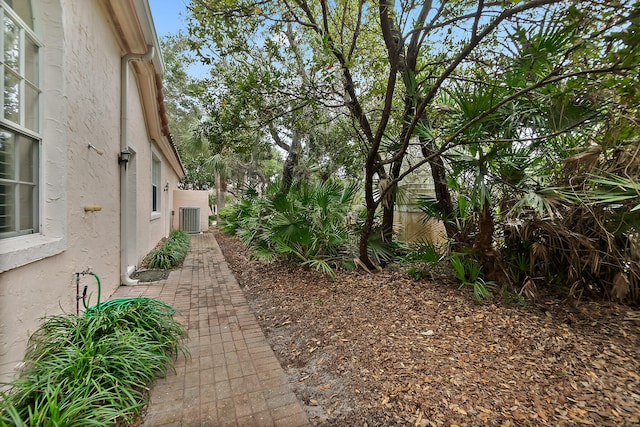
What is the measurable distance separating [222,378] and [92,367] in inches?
36.0

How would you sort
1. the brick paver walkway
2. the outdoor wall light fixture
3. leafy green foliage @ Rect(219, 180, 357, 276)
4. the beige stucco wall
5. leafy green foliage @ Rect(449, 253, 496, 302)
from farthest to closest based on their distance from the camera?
the beige stucco wall < leafy green foliage @ Rect(219, 180, 357, 276) < the outdoor wall light fixture < leafy green foliage @ Rect(449, 253, 496, 302) < the brick paver walkway

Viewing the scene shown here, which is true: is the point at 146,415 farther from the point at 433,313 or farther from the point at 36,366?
the point at 433,313

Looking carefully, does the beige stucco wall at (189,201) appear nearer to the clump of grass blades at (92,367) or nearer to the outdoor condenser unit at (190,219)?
the outdoor condenser unit at (190,219)

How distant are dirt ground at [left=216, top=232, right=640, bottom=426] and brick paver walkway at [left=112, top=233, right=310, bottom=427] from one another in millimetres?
173

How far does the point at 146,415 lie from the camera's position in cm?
199

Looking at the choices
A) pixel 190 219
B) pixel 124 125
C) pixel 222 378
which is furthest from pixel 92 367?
pixel 190 219

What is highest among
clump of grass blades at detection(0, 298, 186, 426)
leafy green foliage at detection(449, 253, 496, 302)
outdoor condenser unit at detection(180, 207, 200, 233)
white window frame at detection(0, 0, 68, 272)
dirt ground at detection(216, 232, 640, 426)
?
white window frame at detection(0, 0, 68, 272)

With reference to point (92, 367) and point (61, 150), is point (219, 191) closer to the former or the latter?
point (61, 150)

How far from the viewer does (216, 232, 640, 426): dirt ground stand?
202cm

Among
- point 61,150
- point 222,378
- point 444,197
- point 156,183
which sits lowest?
point 222,378

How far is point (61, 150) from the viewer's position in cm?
259

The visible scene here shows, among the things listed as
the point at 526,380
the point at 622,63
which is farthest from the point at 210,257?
the point at 622,63

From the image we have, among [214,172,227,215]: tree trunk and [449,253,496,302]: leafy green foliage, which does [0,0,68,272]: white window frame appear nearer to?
[449,253,496,302]: leafy green foliage

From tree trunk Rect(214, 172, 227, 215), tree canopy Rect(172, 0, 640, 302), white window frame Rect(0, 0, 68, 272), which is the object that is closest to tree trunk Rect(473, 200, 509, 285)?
tree canopy Rect(172, 0, 640, 302)
